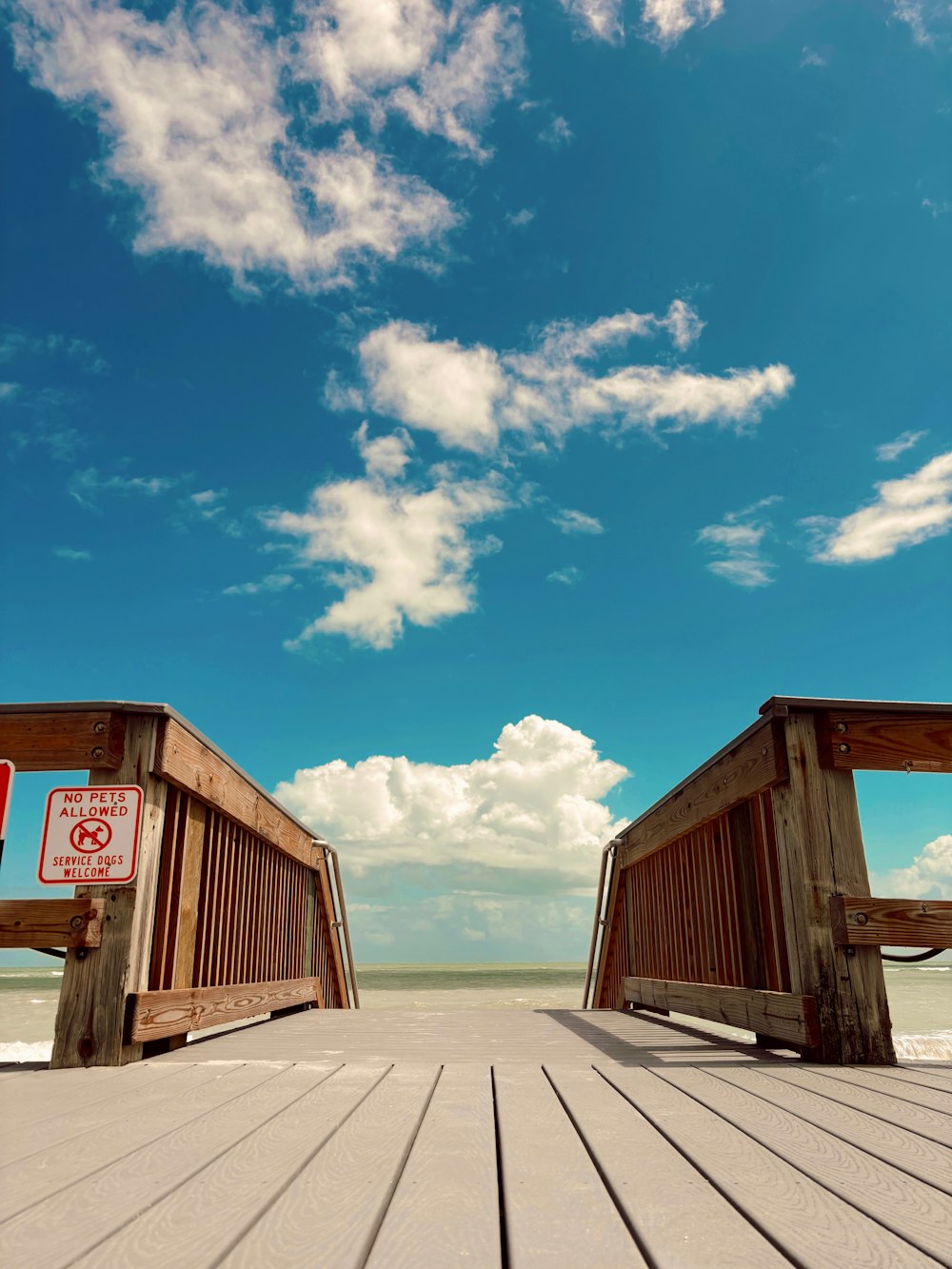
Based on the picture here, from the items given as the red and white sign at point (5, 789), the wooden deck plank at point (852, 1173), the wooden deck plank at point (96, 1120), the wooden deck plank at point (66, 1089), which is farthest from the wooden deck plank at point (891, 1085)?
the red and white sign at point (5, 789)

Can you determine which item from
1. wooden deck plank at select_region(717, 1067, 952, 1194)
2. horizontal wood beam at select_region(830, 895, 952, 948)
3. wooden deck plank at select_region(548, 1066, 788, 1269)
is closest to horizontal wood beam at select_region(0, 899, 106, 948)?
wooden deck plank at select_region(548, 1066, 788, 1269)

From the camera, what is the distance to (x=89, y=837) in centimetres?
342

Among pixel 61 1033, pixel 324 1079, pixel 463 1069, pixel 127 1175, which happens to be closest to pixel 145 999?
pixel 61 1033

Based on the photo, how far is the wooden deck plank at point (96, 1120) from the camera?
6.36 feet

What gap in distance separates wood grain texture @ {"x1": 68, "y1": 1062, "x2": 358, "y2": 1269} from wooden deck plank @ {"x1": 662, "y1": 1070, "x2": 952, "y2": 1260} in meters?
1.00

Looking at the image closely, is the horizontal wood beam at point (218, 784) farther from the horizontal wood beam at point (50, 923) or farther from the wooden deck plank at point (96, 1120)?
the wooden deck plank at point (96, 1120)

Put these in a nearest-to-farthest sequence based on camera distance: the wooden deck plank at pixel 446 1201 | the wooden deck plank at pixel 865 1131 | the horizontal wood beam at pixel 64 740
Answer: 1. the wooden deck plank at pixel 446 1201
2. the wooden deck plank at pixel 865 1131
3. the horizontal wood beam at pixel 64 740

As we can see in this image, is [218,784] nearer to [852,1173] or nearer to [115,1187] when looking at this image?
[115,1187]

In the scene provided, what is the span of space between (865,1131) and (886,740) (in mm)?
2014

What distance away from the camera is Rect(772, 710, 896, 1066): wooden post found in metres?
3.35

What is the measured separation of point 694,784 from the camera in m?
4.94

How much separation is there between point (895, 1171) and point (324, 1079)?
6.01 ft

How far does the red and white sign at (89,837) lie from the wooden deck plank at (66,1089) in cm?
68

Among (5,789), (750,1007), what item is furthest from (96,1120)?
(750,1007)
